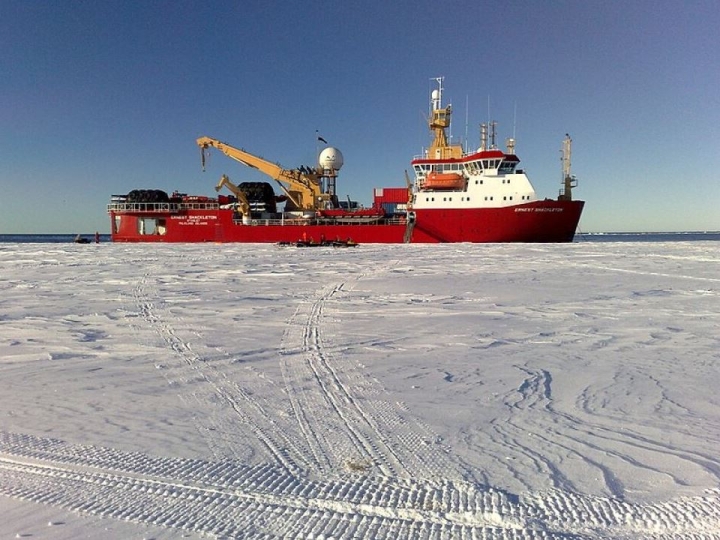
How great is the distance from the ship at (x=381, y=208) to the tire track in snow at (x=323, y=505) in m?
27.7

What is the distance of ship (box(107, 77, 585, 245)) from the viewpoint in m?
32.1

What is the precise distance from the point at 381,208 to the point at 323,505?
120 feet

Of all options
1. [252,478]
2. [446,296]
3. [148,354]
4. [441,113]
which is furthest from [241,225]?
[252,478]

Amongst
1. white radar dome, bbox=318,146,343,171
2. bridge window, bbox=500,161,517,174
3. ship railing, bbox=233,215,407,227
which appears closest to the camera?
bridge window, bbox=500,161,517,174

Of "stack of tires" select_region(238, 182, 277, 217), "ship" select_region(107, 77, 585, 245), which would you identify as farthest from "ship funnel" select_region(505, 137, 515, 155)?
"stack of tires" select_region(238, 182, 277, 217)

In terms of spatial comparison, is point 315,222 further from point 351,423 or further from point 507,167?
point 351,423

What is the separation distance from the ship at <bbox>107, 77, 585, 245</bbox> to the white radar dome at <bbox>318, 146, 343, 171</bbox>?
Answer: 3.5 inches

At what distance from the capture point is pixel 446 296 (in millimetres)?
8648

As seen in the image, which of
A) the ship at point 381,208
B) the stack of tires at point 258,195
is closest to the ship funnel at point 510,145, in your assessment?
the ship at point 381,208

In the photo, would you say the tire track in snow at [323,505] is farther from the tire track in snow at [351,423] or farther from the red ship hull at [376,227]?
the red ship hull at [376,227]

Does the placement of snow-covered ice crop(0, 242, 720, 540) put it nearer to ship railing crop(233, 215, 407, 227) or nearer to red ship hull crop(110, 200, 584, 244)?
red ship hull crop(110, 200, 584, 244)

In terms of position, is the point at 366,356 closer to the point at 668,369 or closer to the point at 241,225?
the point at 668,369

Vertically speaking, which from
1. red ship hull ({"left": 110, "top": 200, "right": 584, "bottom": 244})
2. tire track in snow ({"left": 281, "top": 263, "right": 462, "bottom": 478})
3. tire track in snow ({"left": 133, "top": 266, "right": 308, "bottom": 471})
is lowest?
tire track in snow ({"left": 133, "top": 266, "right": 308, "bottom": 471})

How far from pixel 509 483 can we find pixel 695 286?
32.9 feet
